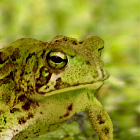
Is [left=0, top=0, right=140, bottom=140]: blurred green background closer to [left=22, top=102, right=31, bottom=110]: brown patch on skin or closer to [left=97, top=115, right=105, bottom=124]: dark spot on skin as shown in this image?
[left=97, top=115, right=105, bottom=124]: dark spot on skin

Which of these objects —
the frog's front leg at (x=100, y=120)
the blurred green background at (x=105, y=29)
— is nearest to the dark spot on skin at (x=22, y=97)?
the frog's front leg at (x=100, y=120)

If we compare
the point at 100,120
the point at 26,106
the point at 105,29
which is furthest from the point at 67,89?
the point at 105,29

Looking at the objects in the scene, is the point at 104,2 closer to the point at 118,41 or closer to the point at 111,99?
the point at 118,41

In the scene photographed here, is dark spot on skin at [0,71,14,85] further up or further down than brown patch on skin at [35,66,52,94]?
further up

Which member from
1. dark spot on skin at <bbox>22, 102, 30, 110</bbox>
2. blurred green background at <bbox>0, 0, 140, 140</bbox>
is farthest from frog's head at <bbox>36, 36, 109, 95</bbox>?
blurred green background at <bbox>0, 0, 140, 140</bbox>

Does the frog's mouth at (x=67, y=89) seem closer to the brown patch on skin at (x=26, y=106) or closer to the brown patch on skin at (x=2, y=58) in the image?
the brown patch on skin at (x=26, y=106)

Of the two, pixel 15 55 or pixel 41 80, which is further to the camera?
pixel 15 55

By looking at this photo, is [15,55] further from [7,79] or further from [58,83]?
[58,83]
